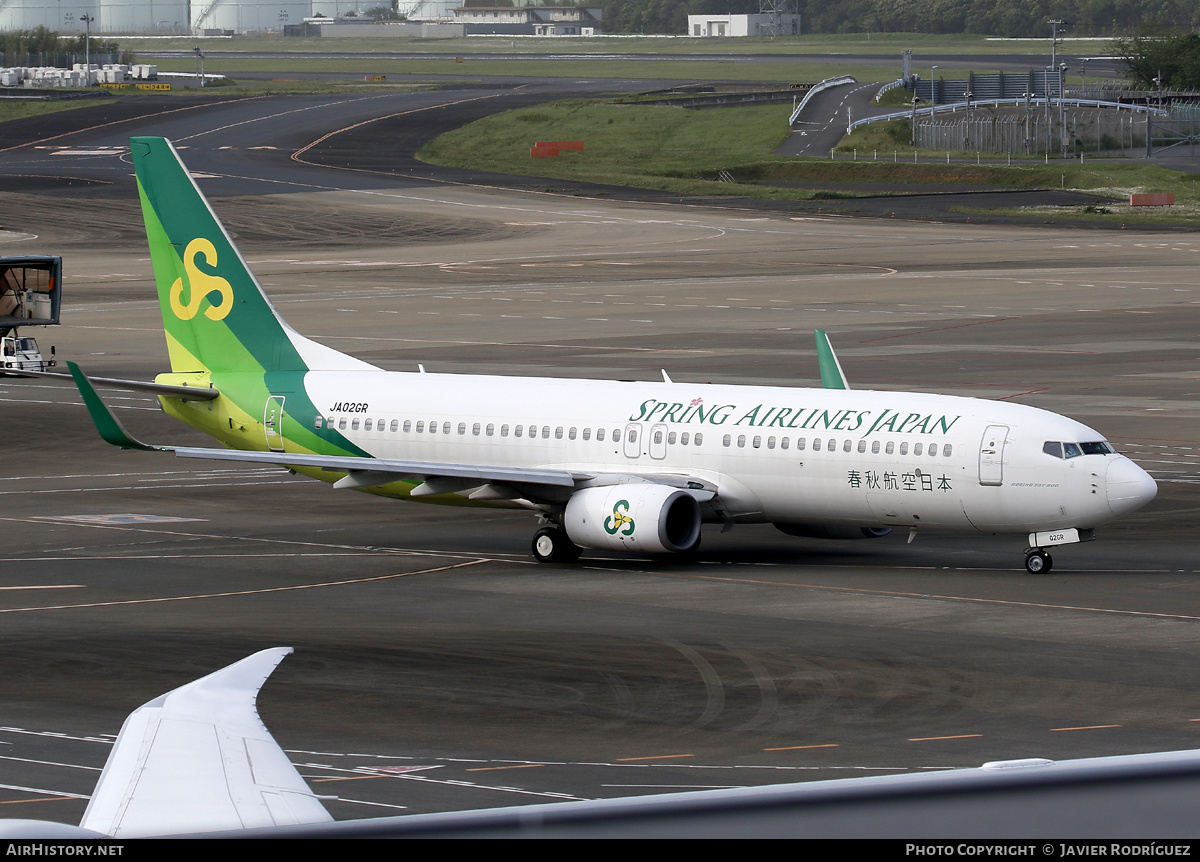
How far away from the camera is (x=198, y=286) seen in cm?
4275

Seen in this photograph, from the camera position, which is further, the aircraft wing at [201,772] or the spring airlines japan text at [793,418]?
the spring airlines japan text at [793,418]

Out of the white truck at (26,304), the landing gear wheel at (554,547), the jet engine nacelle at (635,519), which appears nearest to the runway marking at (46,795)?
the jet engine nacelle at (635,519)

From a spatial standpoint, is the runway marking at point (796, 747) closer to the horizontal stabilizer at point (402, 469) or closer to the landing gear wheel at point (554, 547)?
the horizontal stabilizer at point (402, 469)

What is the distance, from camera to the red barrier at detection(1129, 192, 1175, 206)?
139m

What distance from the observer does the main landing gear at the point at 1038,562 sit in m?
34.2

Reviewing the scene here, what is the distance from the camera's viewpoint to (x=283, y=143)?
18275 centimetres

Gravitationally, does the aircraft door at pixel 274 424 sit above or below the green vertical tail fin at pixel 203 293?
below

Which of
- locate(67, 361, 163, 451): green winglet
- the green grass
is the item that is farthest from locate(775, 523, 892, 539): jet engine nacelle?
the green grass

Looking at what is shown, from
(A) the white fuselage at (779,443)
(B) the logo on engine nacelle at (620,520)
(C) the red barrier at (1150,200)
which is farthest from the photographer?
(C) the red barrier at (1150,200)

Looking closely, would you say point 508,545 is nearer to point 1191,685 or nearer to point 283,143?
point 1191,685

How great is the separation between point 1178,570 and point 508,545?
14.5 meters

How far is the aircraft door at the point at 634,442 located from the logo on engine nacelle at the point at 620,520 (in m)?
2.27

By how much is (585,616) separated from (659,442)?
732 cm

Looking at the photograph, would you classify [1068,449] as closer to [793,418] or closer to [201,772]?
[793,418]
